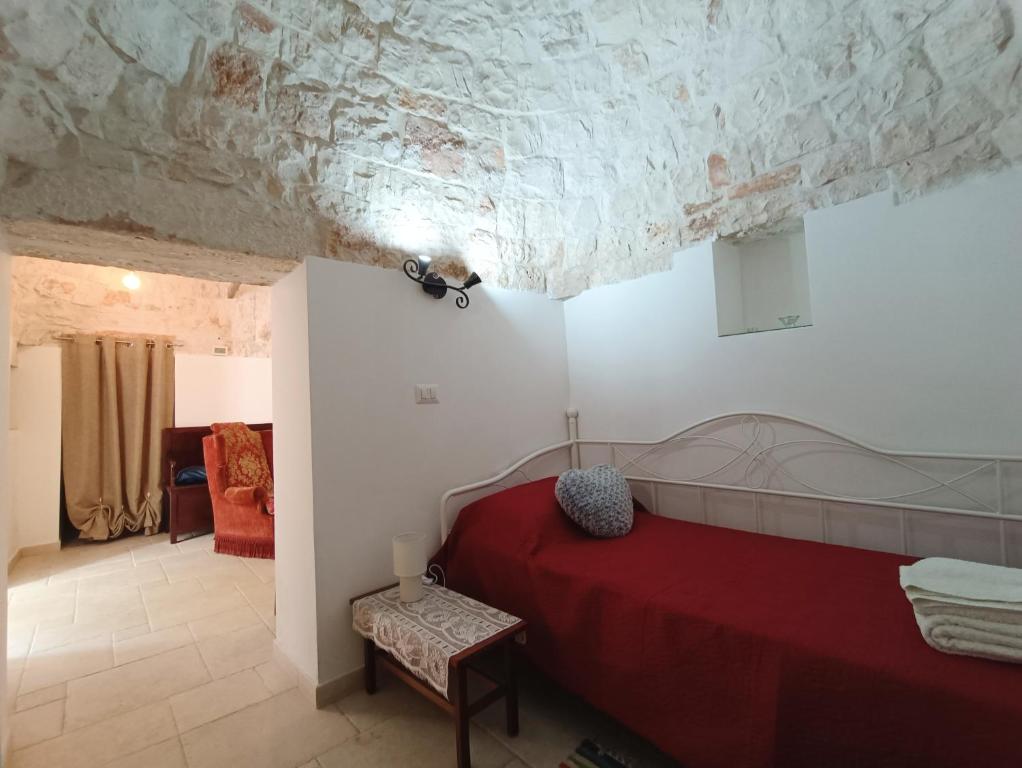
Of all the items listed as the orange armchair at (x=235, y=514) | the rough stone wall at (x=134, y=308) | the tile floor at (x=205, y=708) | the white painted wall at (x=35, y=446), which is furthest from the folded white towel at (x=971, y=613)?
the white painted wall at (x=35, y=446)

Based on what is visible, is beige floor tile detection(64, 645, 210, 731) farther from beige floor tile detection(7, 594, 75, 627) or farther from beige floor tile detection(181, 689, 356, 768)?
beige floor tile detection(7, 594, 75, 627)

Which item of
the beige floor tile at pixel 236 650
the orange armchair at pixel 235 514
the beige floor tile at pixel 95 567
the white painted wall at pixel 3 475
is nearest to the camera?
the white painted wall at pixel 3 475

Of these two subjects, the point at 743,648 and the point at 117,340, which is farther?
the point at 117,340

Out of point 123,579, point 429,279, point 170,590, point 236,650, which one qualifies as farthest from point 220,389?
point 429,279

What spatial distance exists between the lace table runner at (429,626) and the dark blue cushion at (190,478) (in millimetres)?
3368

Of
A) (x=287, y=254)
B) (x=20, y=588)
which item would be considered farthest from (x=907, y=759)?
(x=20, y=588)

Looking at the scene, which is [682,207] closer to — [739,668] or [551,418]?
[551,418]

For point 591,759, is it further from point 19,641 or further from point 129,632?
point 19,641

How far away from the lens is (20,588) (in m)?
3.11

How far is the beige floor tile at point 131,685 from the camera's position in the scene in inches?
71.3

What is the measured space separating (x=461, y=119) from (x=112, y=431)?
4556 millimetres

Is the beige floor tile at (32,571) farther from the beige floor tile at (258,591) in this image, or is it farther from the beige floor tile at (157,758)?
the beige floor tile at (157,758)

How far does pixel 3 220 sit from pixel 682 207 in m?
2.73

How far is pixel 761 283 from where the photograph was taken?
2.32 meters
